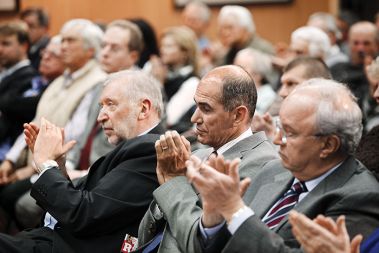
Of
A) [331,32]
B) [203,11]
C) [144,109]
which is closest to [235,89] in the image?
[144,109]

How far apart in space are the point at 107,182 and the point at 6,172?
2.14 m

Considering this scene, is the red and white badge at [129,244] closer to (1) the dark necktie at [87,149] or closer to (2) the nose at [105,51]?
(1) the dark necktie at [87,149]

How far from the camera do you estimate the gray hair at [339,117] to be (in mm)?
2434

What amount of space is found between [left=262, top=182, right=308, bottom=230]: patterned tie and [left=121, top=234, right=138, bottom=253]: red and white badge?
67cm

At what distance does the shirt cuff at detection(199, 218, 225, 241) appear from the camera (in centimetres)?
234

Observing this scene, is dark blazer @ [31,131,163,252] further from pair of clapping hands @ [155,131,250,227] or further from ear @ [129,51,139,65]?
ear @ [129,51,139,65]

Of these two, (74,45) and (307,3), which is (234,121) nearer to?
(74,45)

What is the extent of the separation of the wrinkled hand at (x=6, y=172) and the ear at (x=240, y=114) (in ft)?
8.04

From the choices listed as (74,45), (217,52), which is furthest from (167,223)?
(217,52)

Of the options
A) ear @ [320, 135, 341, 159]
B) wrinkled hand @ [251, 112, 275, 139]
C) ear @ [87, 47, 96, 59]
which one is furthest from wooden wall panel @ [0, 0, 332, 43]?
ear @ [320, 135, 341, 159]

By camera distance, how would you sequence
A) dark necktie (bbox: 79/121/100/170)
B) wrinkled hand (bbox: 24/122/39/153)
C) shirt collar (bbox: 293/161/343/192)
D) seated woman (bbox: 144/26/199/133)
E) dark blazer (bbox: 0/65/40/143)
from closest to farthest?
shirt collar (bbox: 293/161/343/192), wrinkled hand (bbox: 24/122/39/153), dark necktie (bbox: 79/121/100/170), dark blazer (bbox: 0/65/40/143), seated woman (bbox: 144/26/199/133)

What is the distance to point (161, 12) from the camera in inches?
354

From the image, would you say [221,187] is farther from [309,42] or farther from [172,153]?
[309,42]

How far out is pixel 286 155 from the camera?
2482mm
